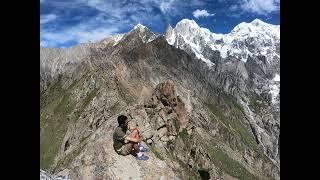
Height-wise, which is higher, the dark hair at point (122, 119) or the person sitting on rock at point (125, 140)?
the dark hair at point (122, 119)

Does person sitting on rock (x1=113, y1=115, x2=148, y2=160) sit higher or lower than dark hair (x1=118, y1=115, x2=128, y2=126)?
lower

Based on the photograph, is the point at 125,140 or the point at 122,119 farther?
the point at 125,140

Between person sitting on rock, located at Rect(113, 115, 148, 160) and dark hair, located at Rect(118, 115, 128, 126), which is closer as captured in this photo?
dark hair, located at Rect(118, 115, 128, 126)

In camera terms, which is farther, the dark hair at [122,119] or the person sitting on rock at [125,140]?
the person sitting on rock at [125,140]

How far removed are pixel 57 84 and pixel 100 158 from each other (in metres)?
149

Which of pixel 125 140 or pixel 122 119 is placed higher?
pixel 122 119
